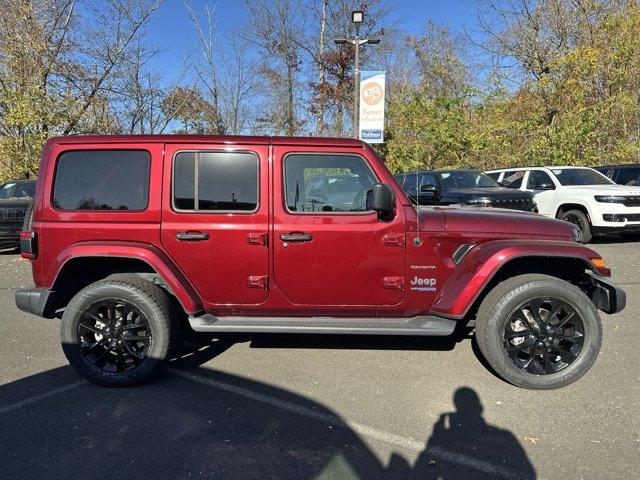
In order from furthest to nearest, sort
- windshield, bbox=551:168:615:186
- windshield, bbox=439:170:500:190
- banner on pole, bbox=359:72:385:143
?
1. banner on pole, bbox=359:72:385:143
2. windshield, bbox=439:170:500:190
3. windshield, bbox=551:168:615:186

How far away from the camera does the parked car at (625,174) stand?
11.6 meters

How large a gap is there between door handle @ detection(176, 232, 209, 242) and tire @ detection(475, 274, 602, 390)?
2233 millimetres

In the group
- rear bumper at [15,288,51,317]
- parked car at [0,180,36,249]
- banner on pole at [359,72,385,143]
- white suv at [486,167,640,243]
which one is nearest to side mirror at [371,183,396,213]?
rear bumper at [15,288,51,317]

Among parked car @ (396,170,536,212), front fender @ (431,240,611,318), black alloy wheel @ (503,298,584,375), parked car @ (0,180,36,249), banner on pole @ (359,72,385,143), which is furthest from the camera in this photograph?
banner on pole @ (359,72,385,143)

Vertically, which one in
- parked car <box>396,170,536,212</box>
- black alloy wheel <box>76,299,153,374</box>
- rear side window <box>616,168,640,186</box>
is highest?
rear side window <box>616,168,640,186</box>

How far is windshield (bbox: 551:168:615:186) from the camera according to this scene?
10.7 meters

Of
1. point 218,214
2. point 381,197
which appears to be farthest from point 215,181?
point 381,197

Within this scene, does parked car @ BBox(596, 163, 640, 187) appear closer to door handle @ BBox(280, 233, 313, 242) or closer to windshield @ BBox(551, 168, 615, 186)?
windshield @ BBox(551, 168, 615, 186)

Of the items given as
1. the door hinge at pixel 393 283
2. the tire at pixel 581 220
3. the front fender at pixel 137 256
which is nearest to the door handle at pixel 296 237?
the door hinge at pixel 393 283

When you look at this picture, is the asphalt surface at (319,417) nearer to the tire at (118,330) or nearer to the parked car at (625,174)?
the tire at (118,330)

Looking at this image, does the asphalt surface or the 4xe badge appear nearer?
the asphalt surface

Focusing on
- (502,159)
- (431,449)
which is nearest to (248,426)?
(431,449)

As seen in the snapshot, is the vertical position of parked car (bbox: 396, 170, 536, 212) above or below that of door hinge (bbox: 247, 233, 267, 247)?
above

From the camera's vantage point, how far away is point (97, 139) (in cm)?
371
